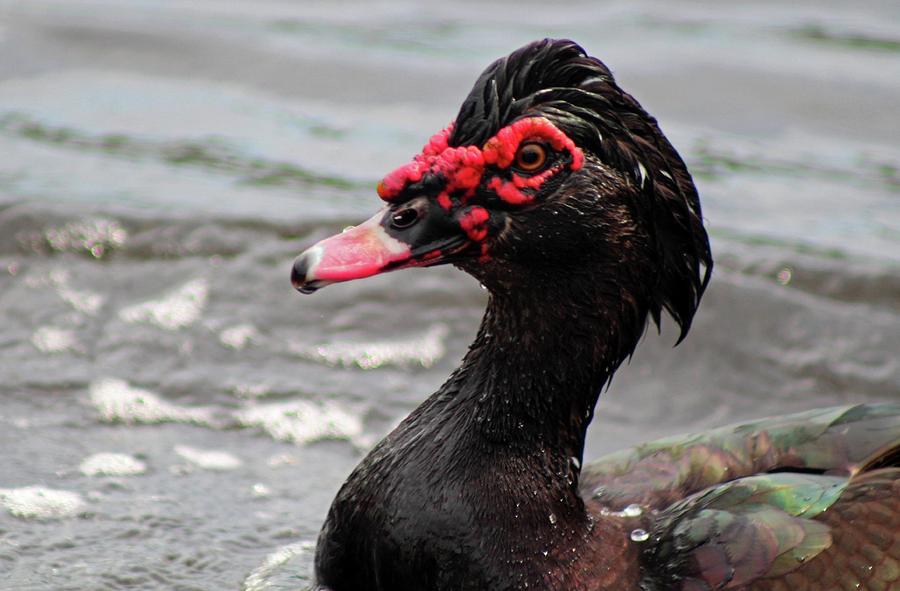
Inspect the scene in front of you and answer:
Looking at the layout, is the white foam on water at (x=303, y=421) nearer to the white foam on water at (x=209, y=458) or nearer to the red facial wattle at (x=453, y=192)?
the white foam on water at (x=209, y=458)

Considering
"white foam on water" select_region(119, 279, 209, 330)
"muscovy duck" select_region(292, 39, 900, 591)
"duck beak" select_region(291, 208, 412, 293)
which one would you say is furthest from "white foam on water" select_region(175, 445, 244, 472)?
"duck beak" select_region(291, 208, 412, 293)

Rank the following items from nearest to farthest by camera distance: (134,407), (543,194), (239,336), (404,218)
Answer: (404,218), (543,194), (134,407), (239,336)

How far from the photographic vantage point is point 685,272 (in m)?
4.19

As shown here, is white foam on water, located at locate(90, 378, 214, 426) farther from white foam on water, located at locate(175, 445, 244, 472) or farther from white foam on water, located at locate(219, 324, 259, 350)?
white foam on water, located at locate(219, 324, 259, 350)

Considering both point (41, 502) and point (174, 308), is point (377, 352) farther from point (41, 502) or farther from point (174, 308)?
point (41, 502)

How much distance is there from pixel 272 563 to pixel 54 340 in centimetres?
211

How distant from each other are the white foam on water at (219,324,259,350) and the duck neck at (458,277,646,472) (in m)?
2.48

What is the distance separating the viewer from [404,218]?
3.89 metres

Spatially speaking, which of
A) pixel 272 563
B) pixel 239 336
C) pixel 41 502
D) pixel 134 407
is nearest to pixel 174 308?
pixel 239 336

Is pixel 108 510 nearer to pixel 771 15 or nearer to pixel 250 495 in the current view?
pixel 250 495

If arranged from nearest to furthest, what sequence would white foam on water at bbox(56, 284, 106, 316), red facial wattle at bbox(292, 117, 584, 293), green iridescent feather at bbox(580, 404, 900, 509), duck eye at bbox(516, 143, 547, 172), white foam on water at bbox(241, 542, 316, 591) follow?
red facial wattle at bbox(292, 117, 584, 293) → duck eye at bbox(516, 143, 547, 172) → green iridescent feather at bbox(580, 404, 900, 509) → white foam on water at bbox(241, 542, 316, 591) → white foam on water at bbox(56, 284, 106, 316)

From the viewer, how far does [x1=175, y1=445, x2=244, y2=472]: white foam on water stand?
5.56m

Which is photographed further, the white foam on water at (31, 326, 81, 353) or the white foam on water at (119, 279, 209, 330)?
the white foam on water at (119, 279, 209, 330)

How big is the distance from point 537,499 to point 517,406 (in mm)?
276
